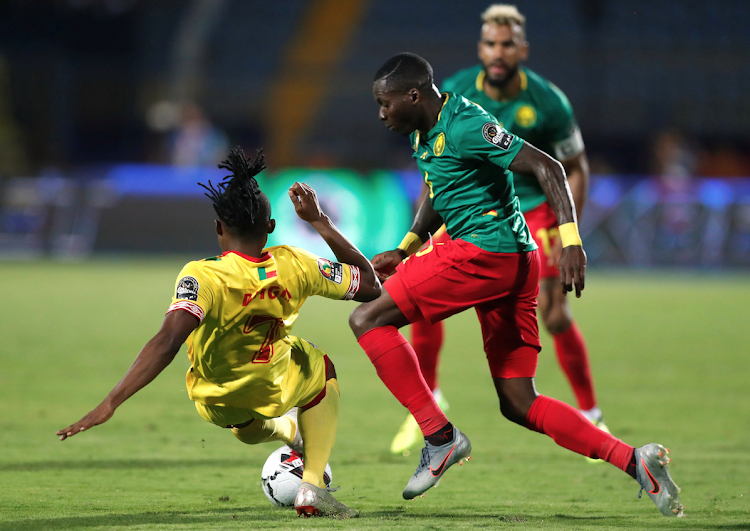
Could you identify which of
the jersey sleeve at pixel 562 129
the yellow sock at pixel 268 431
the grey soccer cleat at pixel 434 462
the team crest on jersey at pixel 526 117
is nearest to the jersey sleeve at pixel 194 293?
the yellow sock at pixel 268 431

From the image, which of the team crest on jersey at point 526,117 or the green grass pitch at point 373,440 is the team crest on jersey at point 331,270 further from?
the team crest on jersey at point 526,117

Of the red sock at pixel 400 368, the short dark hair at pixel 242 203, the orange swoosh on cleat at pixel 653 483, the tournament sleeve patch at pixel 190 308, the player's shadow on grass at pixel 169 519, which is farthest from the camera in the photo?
the red sock at pixel 400 368

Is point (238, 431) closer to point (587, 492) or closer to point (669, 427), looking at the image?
point (587, 492)

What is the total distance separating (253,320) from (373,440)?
6.83 ft

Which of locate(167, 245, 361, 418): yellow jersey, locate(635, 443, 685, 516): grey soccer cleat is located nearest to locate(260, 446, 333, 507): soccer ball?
locate(167, 245, 361, 418): yellow jersey

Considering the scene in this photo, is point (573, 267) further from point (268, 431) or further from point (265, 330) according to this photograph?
point (268, 431)

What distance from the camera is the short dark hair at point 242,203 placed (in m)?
3.60

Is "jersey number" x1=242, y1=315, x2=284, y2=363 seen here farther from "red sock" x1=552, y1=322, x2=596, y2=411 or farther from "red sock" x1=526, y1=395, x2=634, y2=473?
"red sock" x1=552, y1=322, x2=596, y2=411

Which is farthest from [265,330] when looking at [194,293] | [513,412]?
[513,412]

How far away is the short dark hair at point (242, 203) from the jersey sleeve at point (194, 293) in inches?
8.9

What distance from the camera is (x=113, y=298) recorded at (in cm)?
1197

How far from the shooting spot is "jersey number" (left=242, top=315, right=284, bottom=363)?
12.0 feet

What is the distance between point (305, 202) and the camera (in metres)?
3.82

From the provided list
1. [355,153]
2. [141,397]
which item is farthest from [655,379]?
[355,153]
